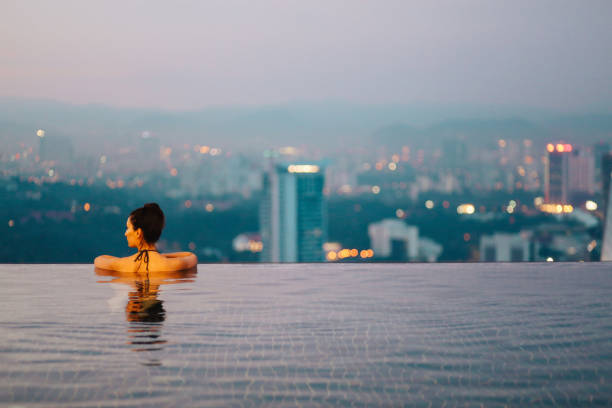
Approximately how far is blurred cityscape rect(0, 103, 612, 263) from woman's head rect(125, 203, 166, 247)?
1785 cm

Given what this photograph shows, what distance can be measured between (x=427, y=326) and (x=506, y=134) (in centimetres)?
3440

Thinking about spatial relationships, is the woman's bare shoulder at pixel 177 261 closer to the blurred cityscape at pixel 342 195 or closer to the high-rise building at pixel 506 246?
the blurred cityscape at pixel 342 195

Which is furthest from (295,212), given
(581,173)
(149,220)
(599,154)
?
(149,220)

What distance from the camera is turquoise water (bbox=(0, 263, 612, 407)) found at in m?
2.54

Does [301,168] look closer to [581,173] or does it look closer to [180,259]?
[581,173]

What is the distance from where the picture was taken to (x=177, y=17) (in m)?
28.0

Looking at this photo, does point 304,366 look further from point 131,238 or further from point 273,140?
point 273,140

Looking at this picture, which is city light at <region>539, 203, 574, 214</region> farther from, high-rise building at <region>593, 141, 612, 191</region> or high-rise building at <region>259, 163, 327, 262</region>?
high-rise building at <region>259, 163, 327, 262</region>

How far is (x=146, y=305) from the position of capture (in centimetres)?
453

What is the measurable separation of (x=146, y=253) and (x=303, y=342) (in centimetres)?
266

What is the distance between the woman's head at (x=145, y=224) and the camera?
5473mm

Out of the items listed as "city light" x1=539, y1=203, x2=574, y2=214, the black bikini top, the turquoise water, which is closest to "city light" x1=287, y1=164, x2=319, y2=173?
"city light" x1=539, y1=203, x2=574, y2=214

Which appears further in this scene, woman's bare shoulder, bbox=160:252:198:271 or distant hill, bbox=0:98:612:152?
distant hill, bbox=0:98:612:152

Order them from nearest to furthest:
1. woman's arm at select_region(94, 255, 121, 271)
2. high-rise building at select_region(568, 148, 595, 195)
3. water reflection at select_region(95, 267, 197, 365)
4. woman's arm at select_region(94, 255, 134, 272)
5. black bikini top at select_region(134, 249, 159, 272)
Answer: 1. water reflection at select_region(95, 267, 197, 365)
2. black bikini top at select_region(134, 249, 159, 272)
3. woman's arm at select_region(94, 255, 134, 272)
4. woman's arm at select_region(94, 255, 121, 271)
5. high-rise building at select_region(568, 148, 595, 195)
